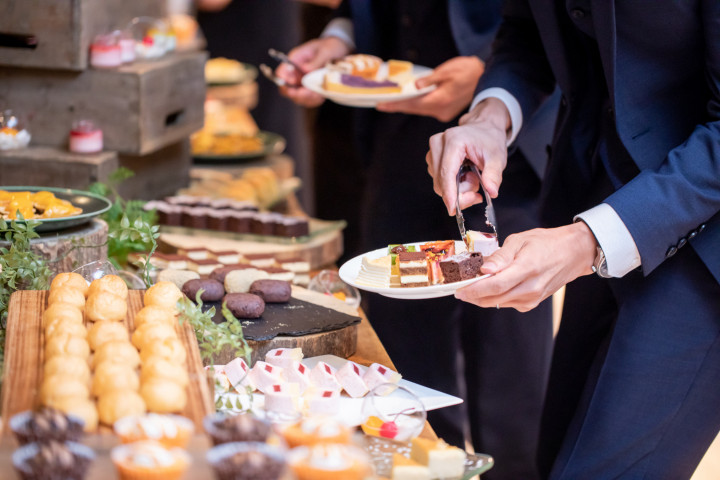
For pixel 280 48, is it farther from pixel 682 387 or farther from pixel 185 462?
pixel 185 462

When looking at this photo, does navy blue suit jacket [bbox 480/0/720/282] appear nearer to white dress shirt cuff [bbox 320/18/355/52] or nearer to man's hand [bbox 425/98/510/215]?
man's hand [bbox 425/98/510/215]

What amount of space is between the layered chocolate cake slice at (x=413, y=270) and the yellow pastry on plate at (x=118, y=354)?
1.63 feet

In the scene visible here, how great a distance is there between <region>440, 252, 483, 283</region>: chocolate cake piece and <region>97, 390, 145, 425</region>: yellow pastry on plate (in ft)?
1.98

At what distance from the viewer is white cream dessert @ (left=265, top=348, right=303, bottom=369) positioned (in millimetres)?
1520

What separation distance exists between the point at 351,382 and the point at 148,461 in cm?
60

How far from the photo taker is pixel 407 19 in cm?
262

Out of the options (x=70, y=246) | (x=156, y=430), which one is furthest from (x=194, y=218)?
(x=156, y=430)

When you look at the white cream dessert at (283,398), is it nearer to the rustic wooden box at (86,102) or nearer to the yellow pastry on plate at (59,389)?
the yellow pastry on plate at (59,389)

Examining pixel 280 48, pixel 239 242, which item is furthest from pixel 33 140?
pixel 280 48

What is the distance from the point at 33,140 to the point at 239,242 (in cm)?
64

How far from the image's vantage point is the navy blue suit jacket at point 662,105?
4.97 feet

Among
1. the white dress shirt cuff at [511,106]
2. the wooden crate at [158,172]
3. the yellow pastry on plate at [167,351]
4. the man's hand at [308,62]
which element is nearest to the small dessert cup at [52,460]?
the yellow pastry on plate at [167,351]

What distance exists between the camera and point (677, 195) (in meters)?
1.52

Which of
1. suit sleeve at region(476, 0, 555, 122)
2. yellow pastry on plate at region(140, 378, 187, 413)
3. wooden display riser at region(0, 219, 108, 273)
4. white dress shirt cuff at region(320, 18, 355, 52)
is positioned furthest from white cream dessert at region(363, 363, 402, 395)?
white dress shirt cuff at region(320, 18, 355, 52)
